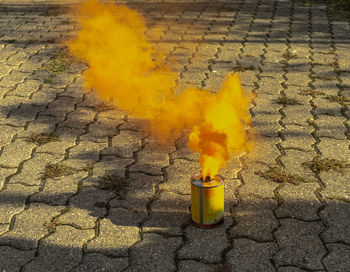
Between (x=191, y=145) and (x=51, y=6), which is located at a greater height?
(x=191, y=145)

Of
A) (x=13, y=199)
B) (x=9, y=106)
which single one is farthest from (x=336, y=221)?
(x=9, y=106)

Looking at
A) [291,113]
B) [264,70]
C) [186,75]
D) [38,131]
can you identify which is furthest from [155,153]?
[264,70]

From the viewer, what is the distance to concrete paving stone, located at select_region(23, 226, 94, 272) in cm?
275

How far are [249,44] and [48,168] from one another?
3708 millimetres

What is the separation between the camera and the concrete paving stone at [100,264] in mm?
2723

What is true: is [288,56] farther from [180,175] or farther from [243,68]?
[180,175]

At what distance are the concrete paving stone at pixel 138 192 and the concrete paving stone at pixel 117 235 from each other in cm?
9

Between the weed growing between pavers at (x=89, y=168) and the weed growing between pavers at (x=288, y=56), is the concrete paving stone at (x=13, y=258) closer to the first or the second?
the weed growing between pavers at (x=89, y=168)

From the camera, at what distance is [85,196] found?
133 inches

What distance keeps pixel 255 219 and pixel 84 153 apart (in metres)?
1.48

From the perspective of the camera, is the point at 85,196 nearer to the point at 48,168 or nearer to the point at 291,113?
the point at 48,168

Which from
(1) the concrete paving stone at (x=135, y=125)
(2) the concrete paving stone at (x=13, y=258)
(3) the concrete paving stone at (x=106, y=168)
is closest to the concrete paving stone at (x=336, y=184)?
(3) the concrete paving stone at (x=106, y=168)

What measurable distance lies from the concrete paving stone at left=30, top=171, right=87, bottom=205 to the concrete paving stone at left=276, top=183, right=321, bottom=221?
53.5 inches

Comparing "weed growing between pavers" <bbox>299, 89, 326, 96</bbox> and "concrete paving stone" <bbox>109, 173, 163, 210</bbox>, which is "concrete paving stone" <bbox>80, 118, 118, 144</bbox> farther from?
"weed growing between pavers" <bbox>299, 89, 326, 96</bbox>
